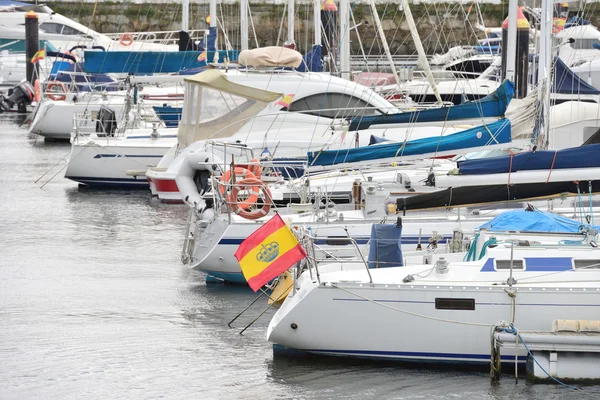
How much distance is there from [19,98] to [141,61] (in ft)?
51.0

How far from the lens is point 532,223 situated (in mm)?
14328

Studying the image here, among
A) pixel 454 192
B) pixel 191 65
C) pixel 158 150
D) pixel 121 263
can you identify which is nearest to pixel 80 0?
pixel 191 65

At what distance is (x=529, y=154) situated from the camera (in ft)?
51.5

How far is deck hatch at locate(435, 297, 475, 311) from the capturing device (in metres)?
12.1

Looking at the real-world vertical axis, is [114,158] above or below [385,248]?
below

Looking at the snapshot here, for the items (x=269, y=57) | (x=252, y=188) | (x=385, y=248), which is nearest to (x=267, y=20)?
(x=269, y=57)

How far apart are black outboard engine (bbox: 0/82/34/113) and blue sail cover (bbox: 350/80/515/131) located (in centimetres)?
3012

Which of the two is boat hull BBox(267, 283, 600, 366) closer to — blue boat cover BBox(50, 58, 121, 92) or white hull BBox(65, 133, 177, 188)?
white hull BBox(65, 133, 177, 188)

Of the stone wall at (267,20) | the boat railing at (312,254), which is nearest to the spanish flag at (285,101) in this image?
the boat railing at (312,254)

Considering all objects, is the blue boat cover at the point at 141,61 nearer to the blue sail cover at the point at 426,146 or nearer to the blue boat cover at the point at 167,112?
the blue boat cover at the point at 167,112

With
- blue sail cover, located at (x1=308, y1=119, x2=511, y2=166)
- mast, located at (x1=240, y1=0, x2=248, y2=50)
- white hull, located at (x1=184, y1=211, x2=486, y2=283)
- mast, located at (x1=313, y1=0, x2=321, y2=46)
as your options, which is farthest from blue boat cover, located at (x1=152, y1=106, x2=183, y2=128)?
white hull, located at (x1=184, y1=211, x2=486, y2=283)

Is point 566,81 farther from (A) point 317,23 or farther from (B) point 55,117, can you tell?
(B) point 55,117

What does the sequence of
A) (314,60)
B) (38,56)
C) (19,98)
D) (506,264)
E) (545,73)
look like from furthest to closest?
(19,98) → (38,56) → (314,60) → (545,73) → (506,264)

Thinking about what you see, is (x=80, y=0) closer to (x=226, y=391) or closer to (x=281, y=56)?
(x=281, y=56)
